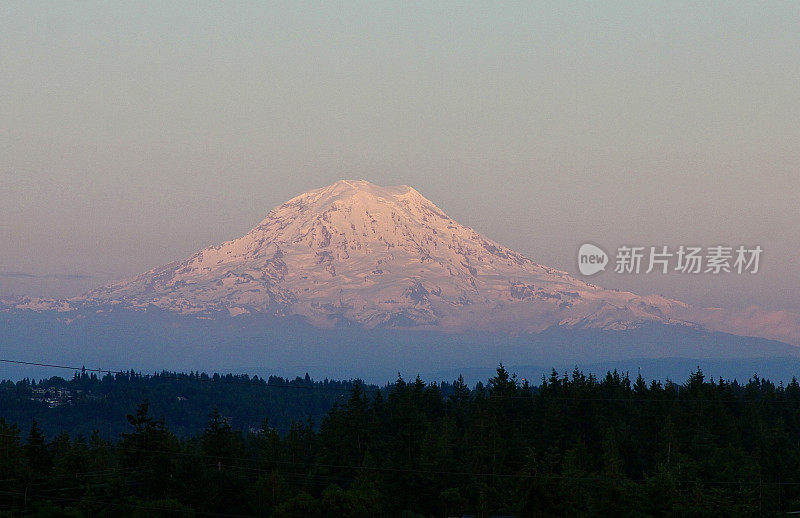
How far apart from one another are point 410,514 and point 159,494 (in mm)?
25080

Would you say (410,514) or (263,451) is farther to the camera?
(263,451)

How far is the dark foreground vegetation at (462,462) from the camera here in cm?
10056

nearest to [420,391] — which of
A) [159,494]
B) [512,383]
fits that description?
[512,383]

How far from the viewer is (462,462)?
416 ft

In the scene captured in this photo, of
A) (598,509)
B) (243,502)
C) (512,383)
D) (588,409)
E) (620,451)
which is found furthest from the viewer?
(512,383)

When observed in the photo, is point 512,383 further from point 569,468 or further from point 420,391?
point 569,468

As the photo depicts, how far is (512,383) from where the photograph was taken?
159 metres

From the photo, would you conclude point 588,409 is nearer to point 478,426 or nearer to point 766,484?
point 478,426

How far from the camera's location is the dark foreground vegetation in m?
101

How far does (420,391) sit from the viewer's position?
6634 inches

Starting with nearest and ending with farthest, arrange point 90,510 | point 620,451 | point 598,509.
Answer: point 598,509 → point 90,510 → point 620,451

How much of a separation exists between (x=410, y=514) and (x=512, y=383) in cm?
5613

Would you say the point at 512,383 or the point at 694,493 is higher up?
the point at 512,383

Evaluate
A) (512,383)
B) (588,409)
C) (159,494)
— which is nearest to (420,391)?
(512,383)
